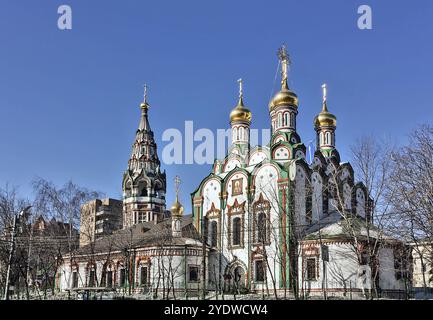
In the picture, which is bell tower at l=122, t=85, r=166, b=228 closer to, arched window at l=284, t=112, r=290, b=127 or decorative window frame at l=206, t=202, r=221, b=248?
decorative window frame at l=206, t=202, r=221, b=248

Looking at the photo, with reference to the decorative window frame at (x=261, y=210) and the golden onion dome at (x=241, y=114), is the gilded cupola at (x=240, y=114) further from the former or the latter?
the decorative window frame at (x=261, y=210)

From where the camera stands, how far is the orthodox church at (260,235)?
33688 mm

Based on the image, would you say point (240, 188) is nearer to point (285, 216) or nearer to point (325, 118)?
point (285, 216)

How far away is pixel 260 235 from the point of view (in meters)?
36.4

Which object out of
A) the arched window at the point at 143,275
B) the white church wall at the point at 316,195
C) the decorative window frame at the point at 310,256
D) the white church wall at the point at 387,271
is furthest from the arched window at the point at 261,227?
the arched window at the point at 143,275

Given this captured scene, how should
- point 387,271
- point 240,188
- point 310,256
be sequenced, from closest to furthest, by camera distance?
point 310,256, point 387,271, point 240,188

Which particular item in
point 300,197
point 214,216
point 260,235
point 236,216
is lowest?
point 260,235

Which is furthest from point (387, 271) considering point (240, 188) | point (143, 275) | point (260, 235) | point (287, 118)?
point (143, 275)

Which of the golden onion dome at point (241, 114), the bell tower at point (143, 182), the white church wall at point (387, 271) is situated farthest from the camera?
the bell tower at point (143, 182)

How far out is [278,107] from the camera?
41.6 metres

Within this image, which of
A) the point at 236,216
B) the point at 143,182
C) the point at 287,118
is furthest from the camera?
the point at 143,182
